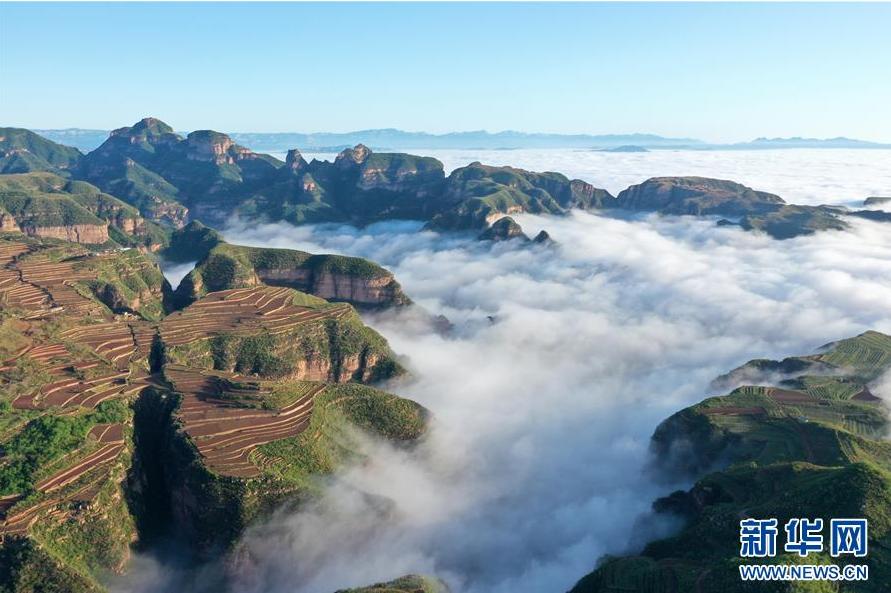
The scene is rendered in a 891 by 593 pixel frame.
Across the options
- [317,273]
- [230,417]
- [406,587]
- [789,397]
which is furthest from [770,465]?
[317,273]

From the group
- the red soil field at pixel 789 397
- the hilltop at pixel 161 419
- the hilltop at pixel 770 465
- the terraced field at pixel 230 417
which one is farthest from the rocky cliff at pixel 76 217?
the red soil field at pixel 789 397

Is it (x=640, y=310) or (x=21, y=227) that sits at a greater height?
(x=21, y=227)

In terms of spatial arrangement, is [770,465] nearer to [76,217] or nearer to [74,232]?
[74,232]

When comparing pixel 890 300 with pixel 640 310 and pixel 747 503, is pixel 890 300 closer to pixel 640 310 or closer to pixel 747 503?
pixel 640 310

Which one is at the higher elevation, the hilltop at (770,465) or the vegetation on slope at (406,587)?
the hilltop at (770,465)

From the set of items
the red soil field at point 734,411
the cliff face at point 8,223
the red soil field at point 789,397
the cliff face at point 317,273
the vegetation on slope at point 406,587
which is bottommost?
the vegetation on slope at point 406,587

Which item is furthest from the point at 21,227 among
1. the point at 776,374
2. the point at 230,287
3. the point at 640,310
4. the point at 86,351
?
the point at 776,374

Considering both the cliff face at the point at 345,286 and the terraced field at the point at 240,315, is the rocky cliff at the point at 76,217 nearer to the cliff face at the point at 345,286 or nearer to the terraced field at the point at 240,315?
the cliff face at the point at 345,286
